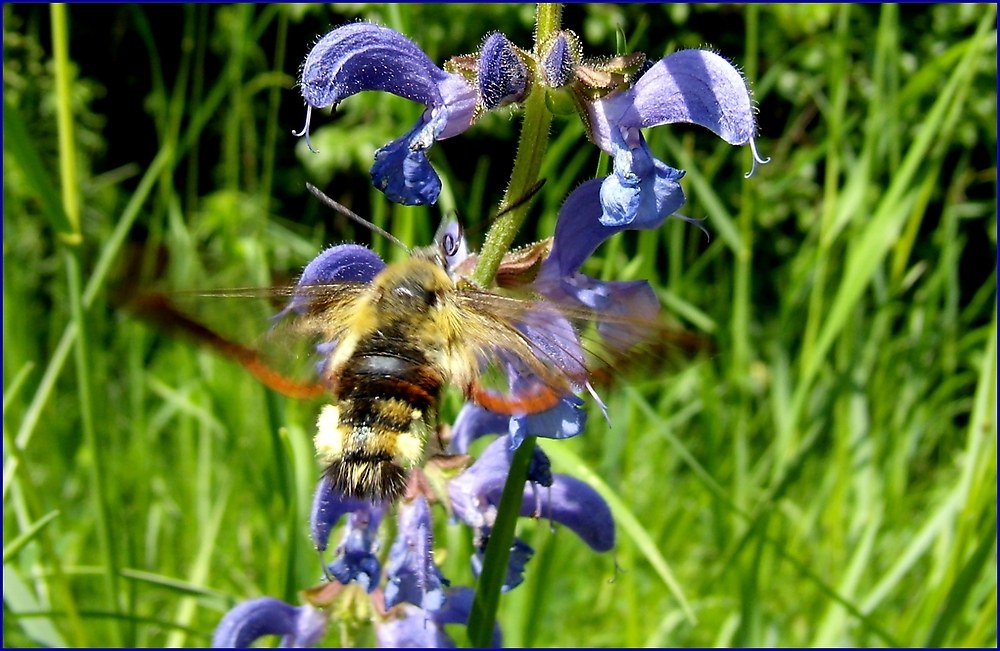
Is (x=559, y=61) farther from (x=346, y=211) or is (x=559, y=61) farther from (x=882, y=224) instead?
(x=882, y=224)

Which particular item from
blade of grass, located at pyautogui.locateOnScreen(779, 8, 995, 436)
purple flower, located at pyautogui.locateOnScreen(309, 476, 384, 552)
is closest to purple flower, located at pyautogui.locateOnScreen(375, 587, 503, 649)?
purple flower, located at pyautogui.locateOnScreen(309, 476, 384, 552)

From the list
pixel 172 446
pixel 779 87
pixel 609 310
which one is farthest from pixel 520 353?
pixel 779 87

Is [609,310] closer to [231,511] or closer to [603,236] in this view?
[603,236]

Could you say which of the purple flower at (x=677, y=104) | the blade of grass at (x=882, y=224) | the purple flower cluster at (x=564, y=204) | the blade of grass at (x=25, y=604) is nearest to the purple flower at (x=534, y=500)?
the purple flower cluster at (x=564, y=204)

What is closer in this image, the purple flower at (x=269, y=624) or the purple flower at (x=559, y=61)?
the purple flower at (x=559, y=61)

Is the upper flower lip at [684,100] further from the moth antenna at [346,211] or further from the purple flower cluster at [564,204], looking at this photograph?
the moth antenna at [346,211]
